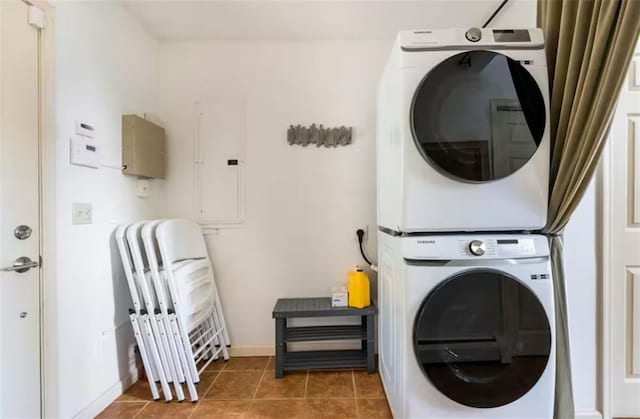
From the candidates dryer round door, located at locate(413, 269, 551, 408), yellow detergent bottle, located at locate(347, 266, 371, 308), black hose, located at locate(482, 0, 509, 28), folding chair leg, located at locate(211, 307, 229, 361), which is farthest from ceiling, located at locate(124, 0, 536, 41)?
folding chair leg, located at locate(211, 307, 229, 361)

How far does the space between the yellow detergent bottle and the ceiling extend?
1814 mm

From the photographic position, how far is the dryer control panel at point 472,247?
1255 mm

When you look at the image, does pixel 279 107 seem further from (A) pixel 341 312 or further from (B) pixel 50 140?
(A) pixel 341 312

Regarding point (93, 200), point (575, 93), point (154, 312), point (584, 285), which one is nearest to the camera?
point (575, 93)

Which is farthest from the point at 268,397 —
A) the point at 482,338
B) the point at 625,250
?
the point at 625,250

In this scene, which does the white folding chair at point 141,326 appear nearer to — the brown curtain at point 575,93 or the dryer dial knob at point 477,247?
the dryer dial knob at point 477,247

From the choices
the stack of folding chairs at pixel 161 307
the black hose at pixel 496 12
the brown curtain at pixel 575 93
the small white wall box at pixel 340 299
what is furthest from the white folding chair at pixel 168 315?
the black hose at pixel 496 12

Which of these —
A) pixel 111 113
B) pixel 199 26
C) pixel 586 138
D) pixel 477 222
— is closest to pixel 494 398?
pixel 477 222

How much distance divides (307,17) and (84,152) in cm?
165

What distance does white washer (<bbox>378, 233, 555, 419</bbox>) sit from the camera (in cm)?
124

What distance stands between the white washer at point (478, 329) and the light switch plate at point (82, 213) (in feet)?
5.56

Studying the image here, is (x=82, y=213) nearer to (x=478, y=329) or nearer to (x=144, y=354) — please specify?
(x=144, y=354)

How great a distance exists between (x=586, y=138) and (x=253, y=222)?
2.00 meters

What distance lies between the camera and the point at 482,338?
125 cm
